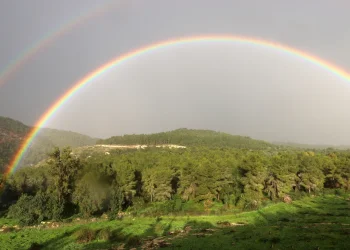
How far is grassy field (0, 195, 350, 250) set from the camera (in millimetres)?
32719

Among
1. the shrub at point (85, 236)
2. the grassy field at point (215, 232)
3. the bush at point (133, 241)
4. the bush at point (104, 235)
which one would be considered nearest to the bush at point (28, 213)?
the grassy field at point (215, 232)

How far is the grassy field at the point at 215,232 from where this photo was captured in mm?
32719

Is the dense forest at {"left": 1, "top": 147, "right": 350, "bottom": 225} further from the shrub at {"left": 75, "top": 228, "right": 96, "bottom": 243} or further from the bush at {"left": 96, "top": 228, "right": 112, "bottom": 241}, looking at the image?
the shrub at {"left": 75, "top": 228, "right": 96, "bottom": 243}

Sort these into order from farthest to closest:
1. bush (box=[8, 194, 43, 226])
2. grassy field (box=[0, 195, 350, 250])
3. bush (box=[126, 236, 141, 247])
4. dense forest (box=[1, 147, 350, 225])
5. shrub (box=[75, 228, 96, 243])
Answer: dense forest (box=[1, 147, 350, 225]) < bush (box=[8, 194, 43, 226]) < shrub (box=[75, 228, 96, 243]) < bush (box=[126, 236, 141, 247]) < grassy field (box=[0, 195, 350, 250])

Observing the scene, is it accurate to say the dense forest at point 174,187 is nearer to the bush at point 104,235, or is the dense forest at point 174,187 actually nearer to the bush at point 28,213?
the bush at point 28,213

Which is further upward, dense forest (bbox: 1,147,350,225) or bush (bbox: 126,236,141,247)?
dense forest (bbox: 1,147,350,225)

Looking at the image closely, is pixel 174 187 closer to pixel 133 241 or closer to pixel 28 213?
pixel 28 213

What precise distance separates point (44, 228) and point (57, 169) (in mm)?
14139

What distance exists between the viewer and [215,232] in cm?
4197

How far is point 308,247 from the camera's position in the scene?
28.6 metres

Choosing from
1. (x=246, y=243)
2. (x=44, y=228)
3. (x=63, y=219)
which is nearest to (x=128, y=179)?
(x=63, y=219)

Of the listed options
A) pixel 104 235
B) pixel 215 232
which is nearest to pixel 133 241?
pixel 104 235

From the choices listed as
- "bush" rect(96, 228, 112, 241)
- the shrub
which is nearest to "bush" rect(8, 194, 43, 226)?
the shrub

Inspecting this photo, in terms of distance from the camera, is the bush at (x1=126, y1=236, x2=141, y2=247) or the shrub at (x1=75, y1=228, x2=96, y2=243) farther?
the shrub at (x1=75, y1=228, x2=96, y2=243)
